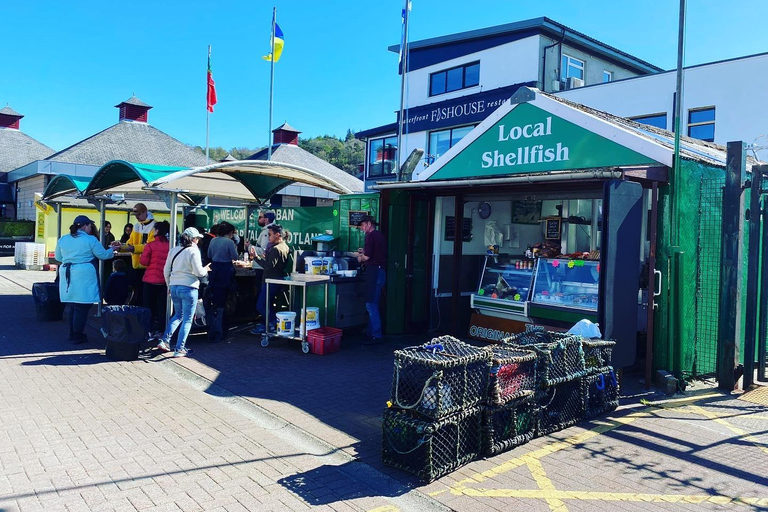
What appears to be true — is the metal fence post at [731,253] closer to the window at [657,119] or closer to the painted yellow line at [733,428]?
the painted yellow line at [733,428]

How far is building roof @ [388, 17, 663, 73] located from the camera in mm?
22672

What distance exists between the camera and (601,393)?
578 cm

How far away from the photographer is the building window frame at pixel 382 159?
29922 millimetres

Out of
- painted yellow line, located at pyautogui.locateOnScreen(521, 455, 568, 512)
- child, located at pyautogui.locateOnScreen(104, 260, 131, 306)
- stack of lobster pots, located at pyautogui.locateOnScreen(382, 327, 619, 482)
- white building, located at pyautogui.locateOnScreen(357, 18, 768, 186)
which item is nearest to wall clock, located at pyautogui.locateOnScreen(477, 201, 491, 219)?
stack of lobster pots, located at pyautogui.locateOnScreen(382, 327, 619, 482)

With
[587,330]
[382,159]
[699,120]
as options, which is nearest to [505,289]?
[587,330]

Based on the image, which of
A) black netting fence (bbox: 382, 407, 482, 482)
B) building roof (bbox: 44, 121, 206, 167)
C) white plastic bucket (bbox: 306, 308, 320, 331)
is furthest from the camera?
building roof (bbox: 44, 121, 206, 167)

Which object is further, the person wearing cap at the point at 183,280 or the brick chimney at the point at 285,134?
the brick chimney at the point at 285,134

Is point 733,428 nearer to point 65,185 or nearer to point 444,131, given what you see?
point 65,185

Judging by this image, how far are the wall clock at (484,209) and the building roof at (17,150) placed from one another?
105 ft

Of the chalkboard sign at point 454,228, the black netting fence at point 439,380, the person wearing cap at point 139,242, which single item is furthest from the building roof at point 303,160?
the black netting fence at point 439,380

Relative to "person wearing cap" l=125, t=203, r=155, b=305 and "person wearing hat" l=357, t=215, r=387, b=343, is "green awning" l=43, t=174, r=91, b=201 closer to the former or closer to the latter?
"person wearing cap" l=125, t=203, r=155, b=305

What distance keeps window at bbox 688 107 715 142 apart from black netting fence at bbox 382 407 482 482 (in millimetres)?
16495

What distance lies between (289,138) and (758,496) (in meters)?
32.2

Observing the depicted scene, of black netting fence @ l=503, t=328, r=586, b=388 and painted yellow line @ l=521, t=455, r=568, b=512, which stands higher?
black netting fence @ l=503, t=328, r=586, b=388
